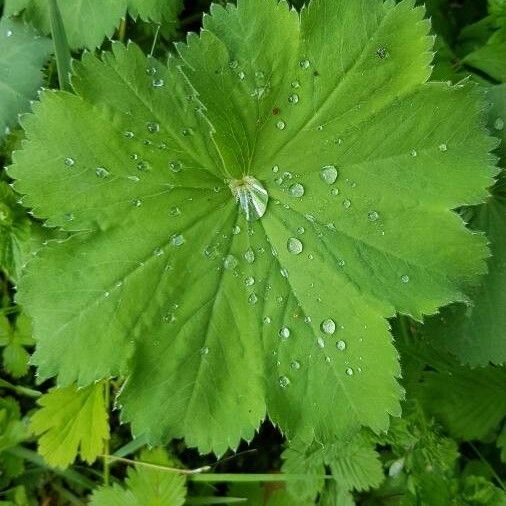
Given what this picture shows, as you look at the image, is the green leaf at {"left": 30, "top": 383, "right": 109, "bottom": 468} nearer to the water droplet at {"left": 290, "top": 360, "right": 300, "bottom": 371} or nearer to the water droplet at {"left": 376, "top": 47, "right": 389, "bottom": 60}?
the water droplet at {"left": 290, "top": 360, "right": 300, "bottom": 371}

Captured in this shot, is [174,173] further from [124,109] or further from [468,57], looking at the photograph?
[468,57]

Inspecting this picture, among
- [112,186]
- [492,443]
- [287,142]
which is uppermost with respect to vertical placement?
[112,186]

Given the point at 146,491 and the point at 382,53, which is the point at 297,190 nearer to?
the point at 382,53

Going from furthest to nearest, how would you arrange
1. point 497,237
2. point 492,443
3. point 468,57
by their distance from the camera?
point 492,443 → point 468,57 → point 497,237

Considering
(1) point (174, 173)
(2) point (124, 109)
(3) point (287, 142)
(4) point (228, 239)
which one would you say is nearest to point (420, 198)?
(3) point (287, 142)

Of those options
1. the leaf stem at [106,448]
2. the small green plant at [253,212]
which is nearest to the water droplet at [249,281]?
the small green plant at [253,212]

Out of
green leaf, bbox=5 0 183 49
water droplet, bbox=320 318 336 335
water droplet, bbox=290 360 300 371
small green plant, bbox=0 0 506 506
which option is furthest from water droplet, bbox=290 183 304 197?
green leaf, bbox=5 0 183 49
